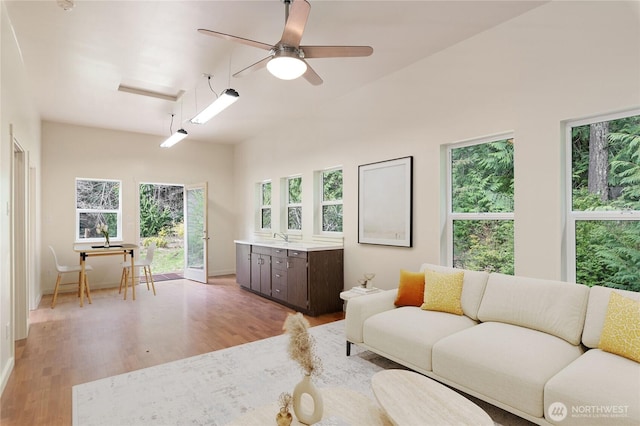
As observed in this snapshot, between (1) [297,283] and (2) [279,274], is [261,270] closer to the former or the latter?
(2) [279,274]

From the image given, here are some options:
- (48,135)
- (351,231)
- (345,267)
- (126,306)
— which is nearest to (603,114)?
(351,231)

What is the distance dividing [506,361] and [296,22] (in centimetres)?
238

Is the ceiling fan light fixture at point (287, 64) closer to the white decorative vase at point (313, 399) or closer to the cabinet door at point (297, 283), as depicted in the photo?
the white decorative vase at point (313, 399)

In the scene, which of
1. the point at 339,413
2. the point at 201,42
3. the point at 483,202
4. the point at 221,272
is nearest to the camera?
the point at 339,413

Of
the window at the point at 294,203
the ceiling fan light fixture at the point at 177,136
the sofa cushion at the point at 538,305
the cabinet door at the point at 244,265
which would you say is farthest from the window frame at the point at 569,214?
the ceiling fan light fixture at the point at 177,136

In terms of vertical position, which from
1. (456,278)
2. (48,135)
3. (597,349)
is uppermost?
(48,135)

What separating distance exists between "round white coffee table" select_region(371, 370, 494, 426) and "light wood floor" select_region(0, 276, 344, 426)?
79.3 inches

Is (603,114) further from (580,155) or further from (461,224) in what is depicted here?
(461,224)

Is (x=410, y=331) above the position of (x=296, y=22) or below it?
below

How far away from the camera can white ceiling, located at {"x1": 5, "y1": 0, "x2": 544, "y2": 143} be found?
281 cm

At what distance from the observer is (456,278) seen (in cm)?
299

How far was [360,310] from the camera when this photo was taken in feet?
10.0

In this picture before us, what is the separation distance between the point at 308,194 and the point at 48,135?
464 cm

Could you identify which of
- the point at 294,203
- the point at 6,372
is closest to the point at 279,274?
Result: the point at 294,203
